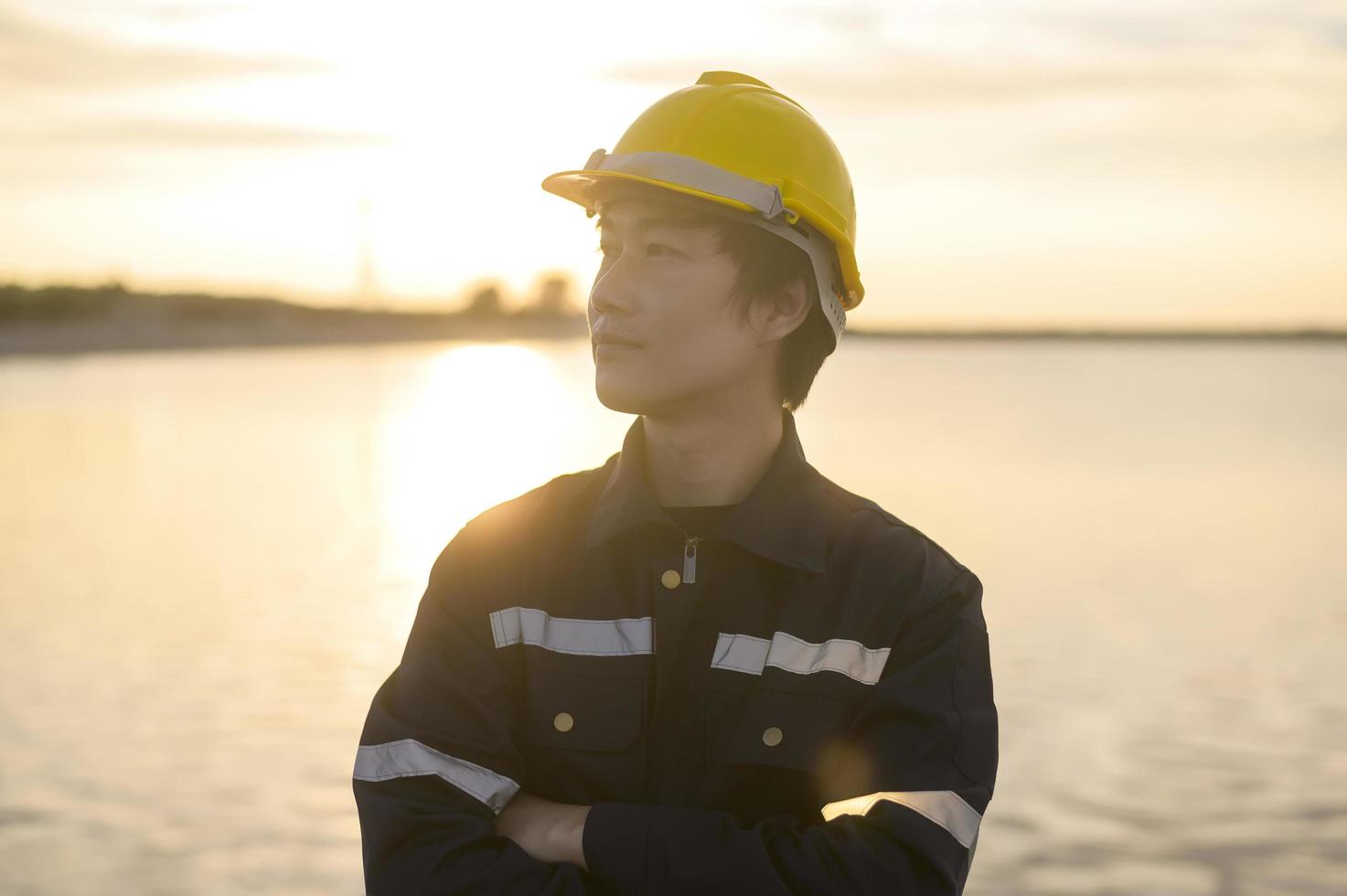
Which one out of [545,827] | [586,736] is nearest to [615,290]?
[586,736]

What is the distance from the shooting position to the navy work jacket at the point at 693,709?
2.30 metres

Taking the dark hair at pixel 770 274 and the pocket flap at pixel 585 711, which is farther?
the dark hair at pixel 770 274

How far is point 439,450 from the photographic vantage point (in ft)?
74.1

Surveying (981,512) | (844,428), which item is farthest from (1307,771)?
(844,428)

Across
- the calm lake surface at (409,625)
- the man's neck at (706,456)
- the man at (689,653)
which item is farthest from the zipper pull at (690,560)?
the calm lake surface at (409,625)

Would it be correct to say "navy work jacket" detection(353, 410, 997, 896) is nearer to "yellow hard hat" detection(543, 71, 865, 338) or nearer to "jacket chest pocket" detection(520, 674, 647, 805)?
"jacket chest pocket" detection(520, 674, 647, 805)

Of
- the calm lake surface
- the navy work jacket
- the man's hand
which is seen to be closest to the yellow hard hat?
the navy work jacket

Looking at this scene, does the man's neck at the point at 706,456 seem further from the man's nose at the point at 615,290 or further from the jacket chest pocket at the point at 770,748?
the jacket chest pocket at the point at 770,748

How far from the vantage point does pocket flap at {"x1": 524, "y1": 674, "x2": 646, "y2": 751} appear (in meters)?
2.41

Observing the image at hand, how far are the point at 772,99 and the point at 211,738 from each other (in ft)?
16.8

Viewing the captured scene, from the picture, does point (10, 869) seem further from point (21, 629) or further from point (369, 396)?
point (369, 396)

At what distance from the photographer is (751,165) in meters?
2.63

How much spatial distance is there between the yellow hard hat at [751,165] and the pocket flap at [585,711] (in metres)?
0.78

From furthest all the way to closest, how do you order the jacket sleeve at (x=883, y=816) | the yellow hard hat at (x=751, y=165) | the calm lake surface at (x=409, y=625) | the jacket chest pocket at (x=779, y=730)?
the calm lake surface at (x=409, y=625) → the yellow hard hat at (x=751, y=165) → the jacket chest pocket at (x=779, y=730) → the jacket sleeve at (x=883, y=816)
